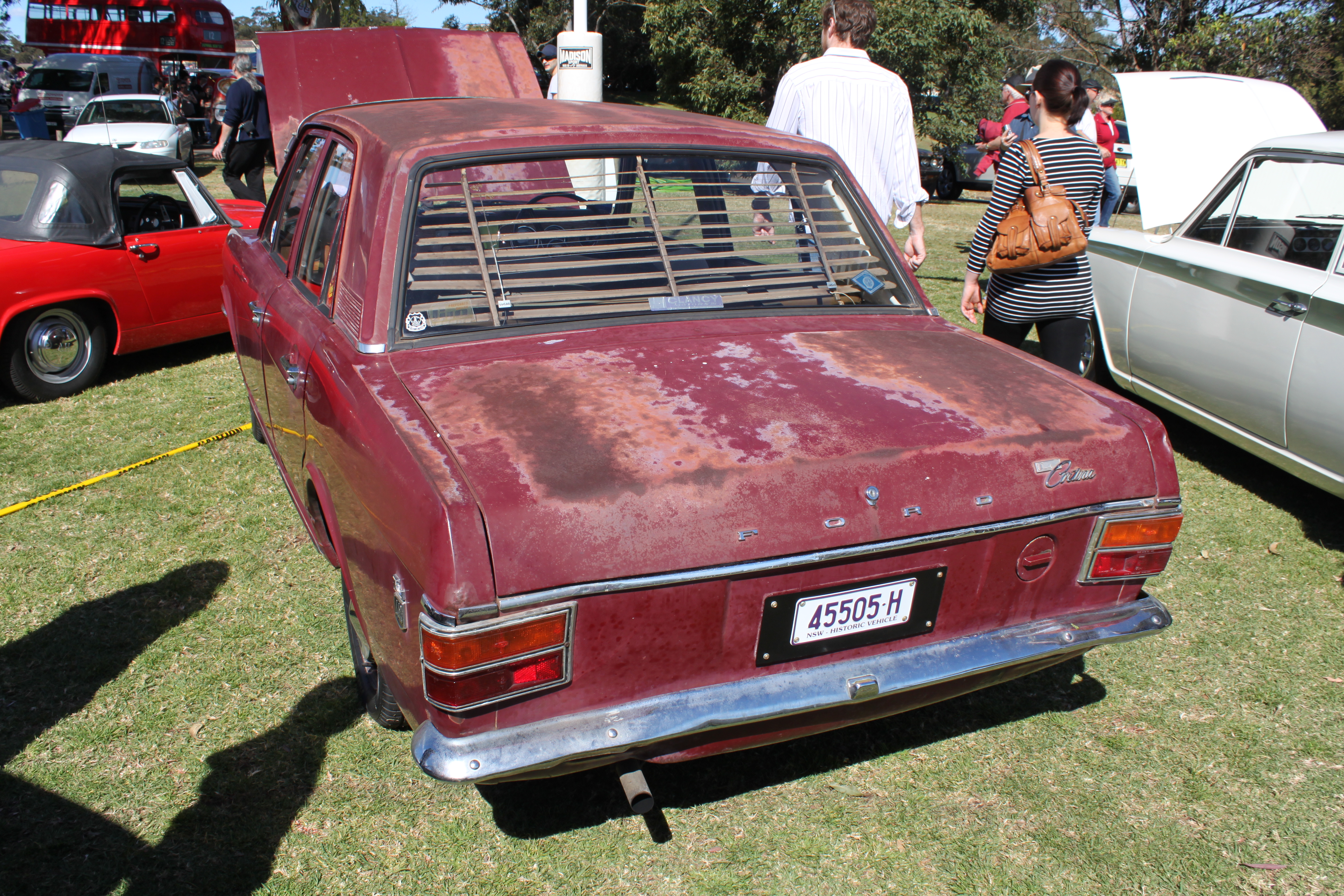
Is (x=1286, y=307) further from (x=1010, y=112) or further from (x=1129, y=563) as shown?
(x=1010, y=112)

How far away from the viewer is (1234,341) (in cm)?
430

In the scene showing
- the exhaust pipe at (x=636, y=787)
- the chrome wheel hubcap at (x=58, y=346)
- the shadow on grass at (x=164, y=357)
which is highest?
the exhaust pipe at (x=636, y=787)

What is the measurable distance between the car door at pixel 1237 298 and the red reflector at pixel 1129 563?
2.25m

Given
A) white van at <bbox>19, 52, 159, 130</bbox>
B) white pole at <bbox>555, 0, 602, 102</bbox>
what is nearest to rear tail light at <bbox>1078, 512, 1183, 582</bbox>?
white pole at <bbox>555, 0, 602, 102</bbox>

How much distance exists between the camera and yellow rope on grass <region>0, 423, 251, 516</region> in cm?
402

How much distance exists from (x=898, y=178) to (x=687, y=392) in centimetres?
282

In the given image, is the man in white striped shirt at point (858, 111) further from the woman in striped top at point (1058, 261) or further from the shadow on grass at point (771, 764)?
the shadow on grass at point (771, 764)

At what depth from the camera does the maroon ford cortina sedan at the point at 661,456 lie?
185 cm

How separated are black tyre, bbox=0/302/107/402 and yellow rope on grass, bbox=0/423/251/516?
1251 millimetres

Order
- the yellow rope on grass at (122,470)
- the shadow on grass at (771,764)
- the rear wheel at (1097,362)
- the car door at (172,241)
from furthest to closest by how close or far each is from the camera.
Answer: the car door at (172,241) → the rear wheel at (1097,362) → the yellow rope on grass at (122,470) → the shadow on grass at (771,764)

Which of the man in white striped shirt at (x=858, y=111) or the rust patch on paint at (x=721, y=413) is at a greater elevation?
the man in white striped shirt at (x=858, y=111)

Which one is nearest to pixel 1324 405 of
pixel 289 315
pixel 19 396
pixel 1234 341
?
pixel 1234 341

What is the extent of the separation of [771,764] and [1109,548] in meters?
1.13

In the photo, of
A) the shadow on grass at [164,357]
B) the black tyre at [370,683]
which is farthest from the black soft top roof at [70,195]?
the black tyre at [370,683]
